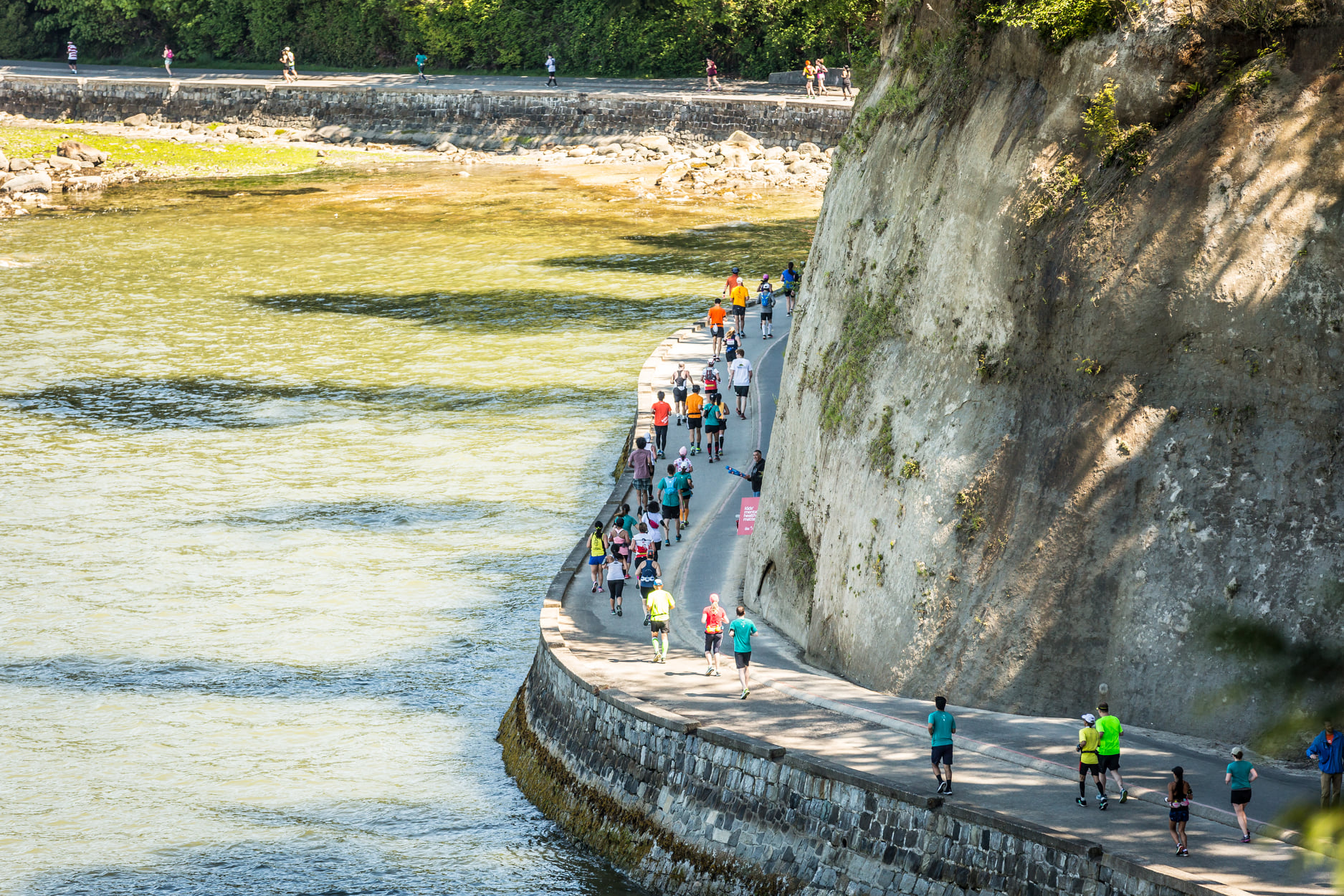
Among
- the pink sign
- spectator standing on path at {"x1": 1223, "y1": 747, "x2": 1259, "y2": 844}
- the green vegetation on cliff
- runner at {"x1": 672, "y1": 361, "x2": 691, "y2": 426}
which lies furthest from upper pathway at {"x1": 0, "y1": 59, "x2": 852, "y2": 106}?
spectator standing on path at {"x1": 1223, "y1": 747, "x2": 1259, "y2": 844}

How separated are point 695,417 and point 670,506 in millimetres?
5515

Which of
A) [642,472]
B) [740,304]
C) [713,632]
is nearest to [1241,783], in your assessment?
[713,632]

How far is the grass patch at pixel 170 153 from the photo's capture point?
3287 inches

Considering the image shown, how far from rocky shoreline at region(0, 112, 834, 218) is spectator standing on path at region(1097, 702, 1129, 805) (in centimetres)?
6057

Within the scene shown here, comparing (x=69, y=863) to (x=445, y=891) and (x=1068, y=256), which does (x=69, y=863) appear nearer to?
(x=445, y=891)

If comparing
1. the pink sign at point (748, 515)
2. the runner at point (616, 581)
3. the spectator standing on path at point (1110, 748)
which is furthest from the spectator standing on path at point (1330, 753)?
the pink sign at point (748, 515)

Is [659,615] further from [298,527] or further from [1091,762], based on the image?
[298,527]

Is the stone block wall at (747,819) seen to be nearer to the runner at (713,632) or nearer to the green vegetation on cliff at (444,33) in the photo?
the runner at (713,632)

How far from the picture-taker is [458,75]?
9825 cm

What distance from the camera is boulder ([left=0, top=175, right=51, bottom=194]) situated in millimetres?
75250

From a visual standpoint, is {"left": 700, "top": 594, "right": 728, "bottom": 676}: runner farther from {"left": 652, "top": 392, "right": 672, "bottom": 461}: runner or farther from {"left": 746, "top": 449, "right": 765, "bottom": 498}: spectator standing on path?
{"left": 652, "top": 392, "right": 672, "bottom": 461}: runner

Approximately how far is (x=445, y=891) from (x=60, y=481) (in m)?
20.7

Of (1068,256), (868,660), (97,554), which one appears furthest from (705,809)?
(97,554)

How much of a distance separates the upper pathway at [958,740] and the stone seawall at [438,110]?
185ft
